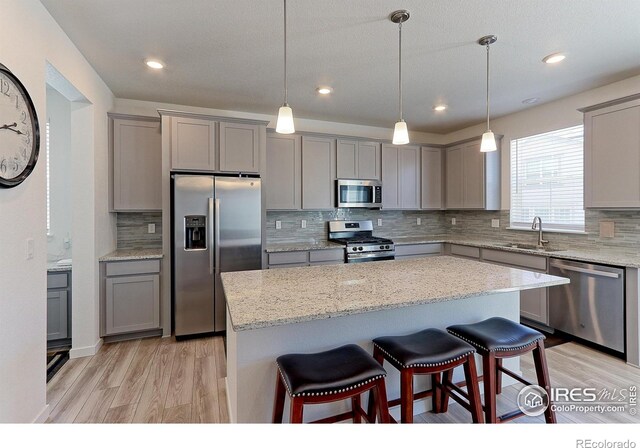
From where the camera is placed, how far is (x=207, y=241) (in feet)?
10.9

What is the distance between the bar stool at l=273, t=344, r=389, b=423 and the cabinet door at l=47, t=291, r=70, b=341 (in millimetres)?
2707

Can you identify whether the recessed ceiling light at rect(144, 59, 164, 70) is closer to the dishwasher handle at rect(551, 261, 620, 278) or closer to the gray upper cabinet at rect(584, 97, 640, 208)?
the gray upper cabinet at rect(584, 97, 640, 208)

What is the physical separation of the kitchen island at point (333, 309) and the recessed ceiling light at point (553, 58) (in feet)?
6.22

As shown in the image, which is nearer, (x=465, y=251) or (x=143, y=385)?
(x=143, y=385)

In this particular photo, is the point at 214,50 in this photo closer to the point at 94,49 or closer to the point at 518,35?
the point at 94,49

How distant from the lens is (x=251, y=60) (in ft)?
8.91

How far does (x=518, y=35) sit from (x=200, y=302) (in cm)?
370


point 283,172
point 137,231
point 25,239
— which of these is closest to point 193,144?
point 283,172

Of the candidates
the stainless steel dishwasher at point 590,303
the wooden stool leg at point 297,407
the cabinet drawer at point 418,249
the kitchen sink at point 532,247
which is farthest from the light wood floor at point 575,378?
the cabinet drawer at point 418,249

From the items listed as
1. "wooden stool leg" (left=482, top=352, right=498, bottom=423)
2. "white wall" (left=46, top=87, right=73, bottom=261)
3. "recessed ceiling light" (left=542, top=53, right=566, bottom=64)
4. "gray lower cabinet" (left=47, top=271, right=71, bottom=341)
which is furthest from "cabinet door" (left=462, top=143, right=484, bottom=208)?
"white wall" (left=46, top=87, right=73, bottom=261)

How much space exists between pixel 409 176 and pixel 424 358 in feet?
12.0

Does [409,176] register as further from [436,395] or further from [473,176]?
[436,395]

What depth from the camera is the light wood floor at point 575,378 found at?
196 centimetres

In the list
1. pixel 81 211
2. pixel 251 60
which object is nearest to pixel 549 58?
pixel 251 60
